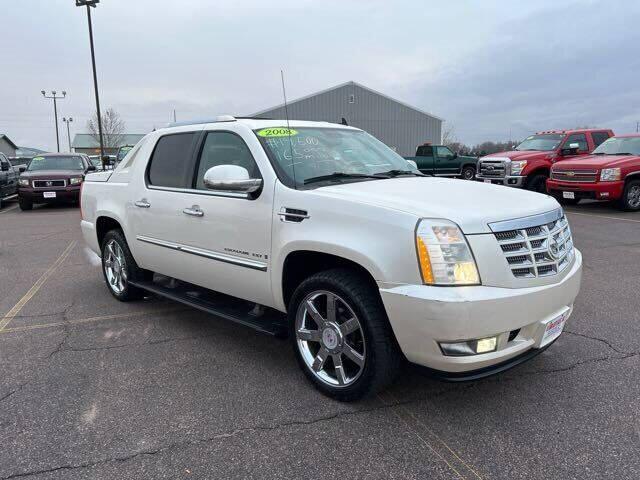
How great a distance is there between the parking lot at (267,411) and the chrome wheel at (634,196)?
28.2 feet

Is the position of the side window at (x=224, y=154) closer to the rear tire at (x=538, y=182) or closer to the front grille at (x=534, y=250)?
the front grille at (x=534, y=250)

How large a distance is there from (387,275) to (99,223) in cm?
405

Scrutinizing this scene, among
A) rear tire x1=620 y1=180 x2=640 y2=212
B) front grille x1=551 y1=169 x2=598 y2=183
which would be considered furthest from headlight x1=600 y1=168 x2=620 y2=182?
rear tire x1=620 y1=180 x2=640 y2=212

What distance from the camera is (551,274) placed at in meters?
2.86

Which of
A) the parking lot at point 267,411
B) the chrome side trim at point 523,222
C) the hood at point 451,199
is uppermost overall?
the hood at point 451,199

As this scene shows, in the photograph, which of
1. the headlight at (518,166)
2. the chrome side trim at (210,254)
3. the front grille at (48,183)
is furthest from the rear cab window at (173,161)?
the headlight at (518,166)

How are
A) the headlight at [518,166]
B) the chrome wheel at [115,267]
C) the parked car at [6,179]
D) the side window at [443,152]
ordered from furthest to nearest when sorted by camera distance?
1. the side window at [443,152]
2. the parked car at [6,179]
3. the headlight at [518,166]
4. the chrome wheel at [115,267]

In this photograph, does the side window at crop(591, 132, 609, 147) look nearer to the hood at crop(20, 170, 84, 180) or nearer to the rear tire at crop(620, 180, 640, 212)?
the rear tire at crop(620, 180, 640, 212)

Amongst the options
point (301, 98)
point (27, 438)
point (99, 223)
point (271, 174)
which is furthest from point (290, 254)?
point (301, 98)

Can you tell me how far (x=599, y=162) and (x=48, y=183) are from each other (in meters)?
14.8

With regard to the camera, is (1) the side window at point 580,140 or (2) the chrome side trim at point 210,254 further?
(1) the side window at point 580,140

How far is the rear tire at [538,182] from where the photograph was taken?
14141mm

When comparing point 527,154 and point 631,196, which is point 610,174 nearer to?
point 631,196

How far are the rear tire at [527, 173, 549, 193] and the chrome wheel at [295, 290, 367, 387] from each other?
1258cm
